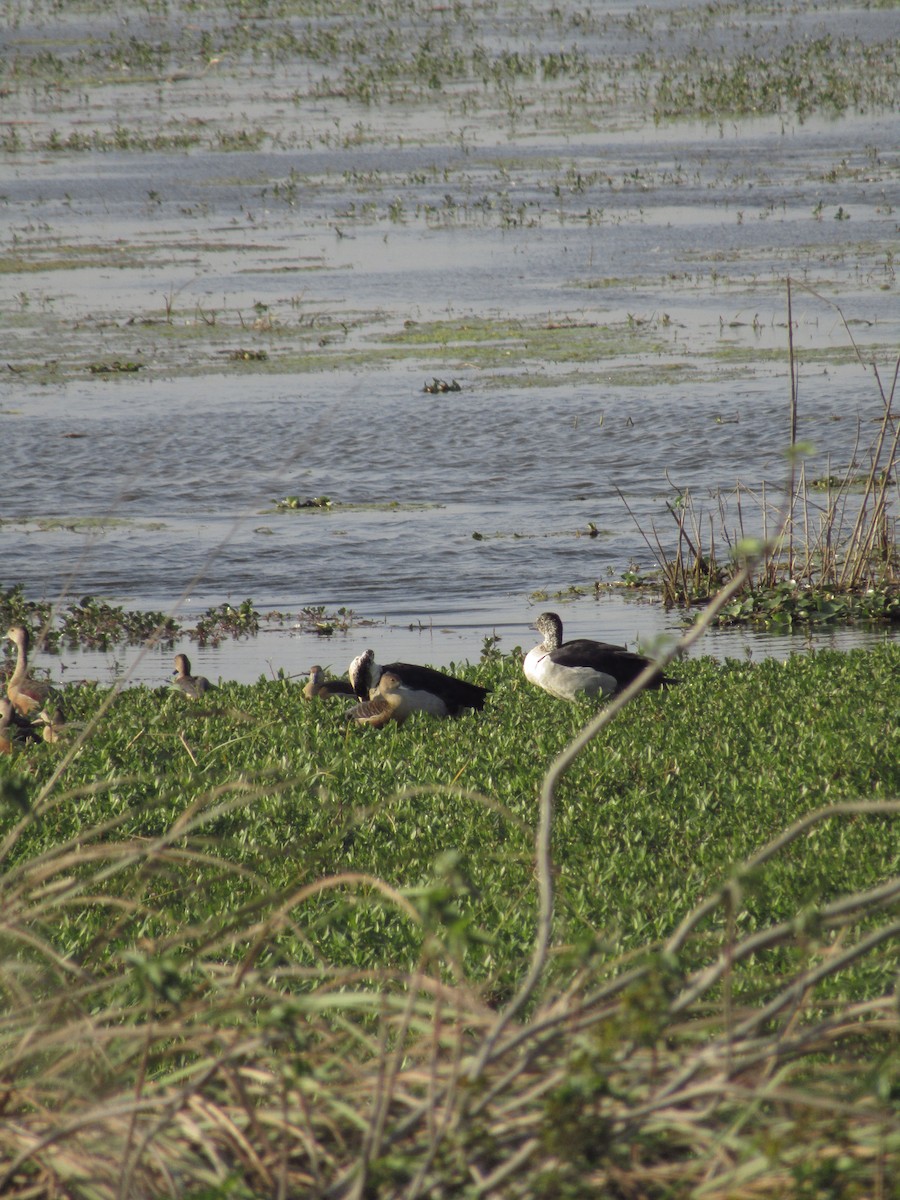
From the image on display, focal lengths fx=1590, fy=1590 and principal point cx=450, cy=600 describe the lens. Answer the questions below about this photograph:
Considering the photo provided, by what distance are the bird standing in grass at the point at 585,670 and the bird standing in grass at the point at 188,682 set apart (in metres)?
2.33

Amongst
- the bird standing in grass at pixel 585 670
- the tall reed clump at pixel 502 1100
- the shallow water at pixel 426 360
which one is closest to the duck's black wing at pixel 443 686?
the bird standing in grass at pixel 585 670

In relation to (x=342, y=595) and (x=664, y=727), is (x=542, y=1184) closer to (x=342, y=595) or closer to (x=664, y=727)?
(x=664, y=727)

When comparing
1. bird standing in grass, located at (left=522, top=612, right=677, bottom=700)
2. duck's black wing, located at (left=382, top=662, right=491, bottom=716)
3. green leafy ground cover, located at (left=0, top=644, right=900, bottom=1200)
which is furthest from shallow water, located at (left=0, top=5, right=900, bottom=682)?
bird standing in grass, located at (left=522, top=612, right=677, bottom=700)

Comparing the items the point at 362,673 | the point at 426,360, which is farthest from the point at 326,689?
the point at 426,360

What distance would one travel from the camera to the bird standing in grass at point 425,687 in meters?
9.67

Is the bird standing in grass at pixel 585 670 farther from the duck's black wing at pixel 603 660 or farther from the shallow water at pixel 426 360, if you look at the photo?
the shallow water at pixel 426 360

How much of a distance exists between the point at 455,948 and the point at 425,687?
22.1ft

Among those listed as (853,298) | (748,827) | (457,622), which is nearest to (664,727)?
(748,827)

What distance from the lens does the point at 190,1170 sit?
3.19 meters

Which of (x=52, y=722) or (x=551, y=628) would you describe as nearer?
(x=52, y=722)

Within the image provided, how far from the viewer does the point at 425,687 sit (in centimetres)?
972

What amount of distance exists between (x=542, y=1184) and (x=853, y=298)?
23.7m

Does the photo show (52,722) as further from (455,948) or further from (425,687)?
(455,948)

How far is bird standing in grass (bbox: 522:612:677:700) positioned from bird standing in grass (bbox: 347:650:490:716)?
0.41m
